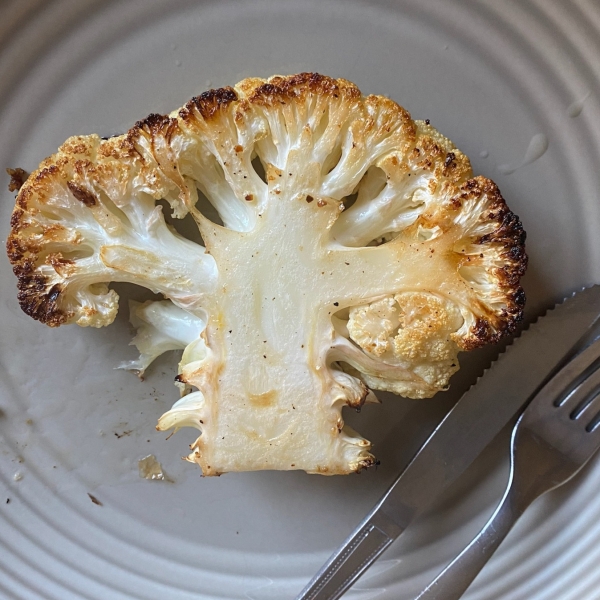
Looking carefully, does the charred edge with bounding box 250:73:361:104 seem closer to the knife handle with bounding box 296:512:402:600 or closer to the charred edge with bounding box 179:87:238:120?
the charred edge with bounding box 179:87:238:120

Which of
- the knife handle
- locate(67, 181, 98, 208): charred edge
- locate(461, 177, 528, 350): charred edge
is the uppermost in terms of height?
locate(461, 177, 528, 350): charred edge

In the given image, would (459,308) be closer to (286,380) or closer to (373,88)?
(286,380)

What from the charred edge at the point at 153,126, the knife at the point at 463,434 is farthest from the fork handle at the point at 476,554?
the charred edge at the point at 153,126

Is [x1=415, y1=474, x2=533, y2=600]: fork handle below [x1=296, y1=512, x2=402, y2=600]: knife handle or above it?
above

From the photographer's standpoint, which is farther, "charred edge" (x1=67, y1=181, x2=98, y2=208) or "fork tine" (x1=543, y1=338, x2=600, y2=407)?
"fork tine" (x1=543, y1=338, x2=600, y2=407)

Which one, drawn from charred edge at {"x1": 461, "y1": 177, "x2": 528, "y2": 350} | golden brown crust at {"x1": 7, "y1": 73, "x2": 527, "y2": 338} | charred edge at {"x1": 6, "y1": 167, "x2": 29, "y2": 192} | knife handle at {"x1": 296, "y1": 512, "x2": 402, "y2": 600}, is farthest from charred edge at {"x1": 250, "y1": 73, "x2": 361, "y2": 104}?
knife handle at {"x1": 296, "y1": 512, "x2": 402, "y2": 600}

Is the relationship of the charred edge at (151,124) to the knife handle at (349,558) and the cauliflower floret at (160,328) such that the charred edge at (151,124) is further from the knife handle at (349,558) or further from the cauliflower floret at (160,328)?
the knife handle at (349,558)

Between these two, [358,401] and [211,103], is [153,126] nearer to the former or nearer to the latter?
[211,103]

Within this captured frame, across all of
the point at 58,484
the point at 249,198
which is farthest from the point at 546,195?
the point at 58,484

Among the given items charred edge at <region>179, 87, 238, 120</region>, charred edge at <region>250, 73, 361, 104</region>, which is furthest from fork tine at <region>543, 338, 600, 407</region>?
charred edge at <region>179, 87, 238, 120</region>
